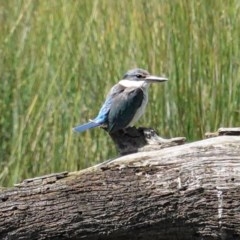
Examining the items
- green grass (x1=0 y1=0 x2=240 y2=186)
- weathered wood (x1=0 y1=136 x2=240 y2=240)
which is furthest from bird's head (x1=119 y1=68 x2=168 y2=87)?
weathered wood (x1=0 y1=136 x2=240 y2=240)

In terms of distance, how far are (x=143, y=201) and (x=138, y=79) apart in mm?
867

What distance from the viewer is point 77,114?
3.45 metres

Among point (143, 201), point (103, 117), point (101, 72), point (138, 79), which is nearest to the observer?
point (143, 201)

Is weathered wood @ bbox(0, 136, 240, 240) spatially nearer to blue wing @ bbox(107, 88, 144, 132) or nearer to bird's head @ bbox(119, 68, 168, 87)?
blue wing @ bbox(107, 88, 144, 132)

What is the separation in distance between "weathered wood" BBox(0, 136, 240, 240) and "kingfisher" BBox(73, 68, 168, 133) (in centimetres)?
42

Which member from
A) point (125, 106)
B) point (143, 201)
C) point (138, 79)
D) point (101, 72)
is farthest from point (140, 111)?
point (143, 201)

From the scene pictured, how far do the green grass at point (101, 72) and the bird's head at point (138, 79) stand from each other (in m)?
0.22

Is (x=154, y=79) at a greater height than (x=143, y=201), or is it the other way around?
(x=154, y=79)

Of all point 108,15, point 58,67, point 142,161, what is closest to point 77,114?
point 58,67

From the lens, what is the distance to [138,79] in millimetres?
3092

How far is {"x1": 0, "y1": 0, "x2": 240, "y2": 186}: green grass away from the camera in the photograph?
10.9 ft

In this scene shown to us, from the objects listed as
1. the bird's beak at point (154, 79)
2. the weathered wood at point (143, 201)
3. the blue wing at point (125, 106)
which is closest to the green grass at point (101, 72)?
the bird's beak at point (154, 79)

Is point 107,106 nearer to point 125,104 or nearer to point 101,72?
point 125,104

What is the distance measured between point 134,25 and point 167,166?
1252mm
